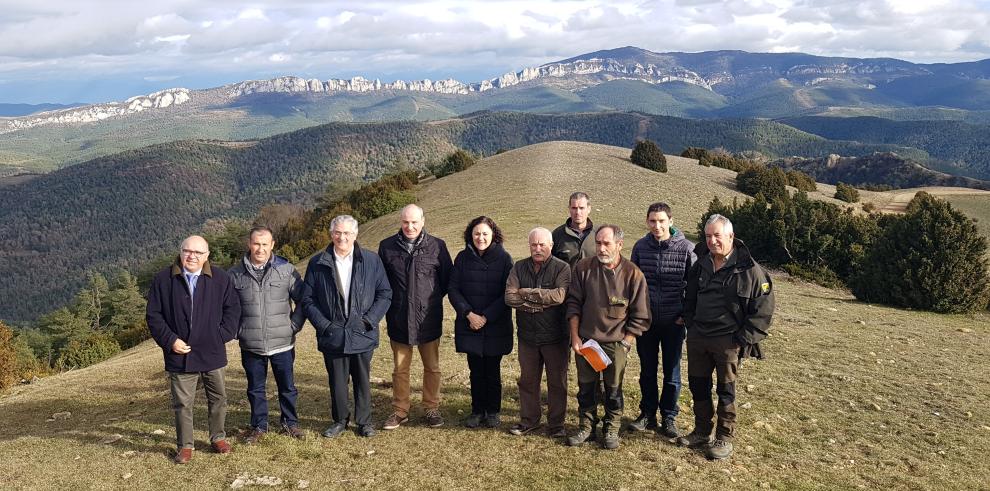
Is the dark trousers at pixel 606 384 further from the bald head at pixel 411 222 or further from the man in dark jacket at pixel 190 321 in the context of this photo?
the man in dark jacket at pixel 190 321

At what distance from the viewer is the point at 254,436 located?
7211 mm

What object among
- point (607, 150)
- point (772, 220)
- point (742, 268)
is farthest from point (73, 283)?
point (742, 268)

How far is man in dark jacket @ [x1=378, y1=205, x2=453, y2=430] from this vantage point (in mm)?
7203

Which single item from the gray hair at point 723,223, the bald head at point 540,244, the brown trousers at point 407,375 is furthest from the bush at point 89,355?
the gray hair at point 723,223

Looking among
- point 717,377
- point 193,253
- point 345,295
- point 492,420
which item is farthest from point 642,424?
point 193,253

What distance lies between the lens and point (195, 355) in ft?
21.5

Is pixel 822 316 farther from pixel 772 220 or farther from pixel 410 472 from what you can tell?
pixel 410 472

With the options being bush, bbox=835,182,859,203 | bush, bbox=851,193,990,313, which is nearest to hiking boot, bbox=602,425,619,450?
bush, bbox=851,193,990,313

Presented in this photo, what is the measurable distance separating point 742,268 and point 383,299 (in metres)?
3.90

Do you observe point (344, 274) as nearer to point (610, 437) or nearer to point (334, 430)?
point (334, 430)

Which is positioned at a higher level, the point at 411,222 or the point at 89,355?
the point at 411,222

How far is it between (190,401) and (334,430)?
63.5 inches

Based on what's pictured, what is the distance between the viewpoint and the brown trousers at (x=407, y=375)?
7.48 metres

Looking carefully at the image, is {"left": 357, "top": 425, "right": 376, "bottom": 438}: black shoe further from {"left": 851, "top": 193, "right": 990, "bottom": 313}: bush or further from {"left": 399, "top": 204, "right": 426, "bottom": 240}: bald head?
{"left": 851, "top": 193, "right": 990, "bottom": 313}: bush
